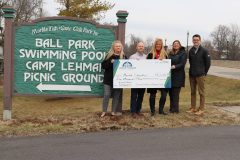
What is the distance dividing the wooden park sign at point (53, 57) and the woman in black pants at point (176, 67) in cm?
153

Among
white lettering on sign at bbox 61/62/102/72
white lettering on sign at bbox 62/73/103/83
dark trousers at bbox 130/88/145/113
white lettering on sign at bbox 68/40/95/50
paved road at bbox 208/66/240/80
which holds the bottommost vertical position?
paved road at bbox 208/66/240/80

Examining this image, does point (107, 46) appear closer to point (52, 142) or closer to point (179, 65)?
point (179, 65)

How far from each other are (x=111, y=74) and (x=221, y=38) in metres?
110

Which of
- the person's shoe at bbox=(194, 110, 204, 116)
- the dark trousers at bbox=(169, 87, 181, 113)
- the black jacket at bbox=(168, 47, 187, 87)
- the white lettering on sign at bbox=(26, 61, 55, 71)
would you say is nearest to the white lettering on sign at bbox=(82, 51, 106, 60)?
the white lettering on sign at bbox=(26, 61, 55, 71)

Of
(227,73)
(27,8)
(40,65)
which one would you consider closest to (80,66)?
(40,65)

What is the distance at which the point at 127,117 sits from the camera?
9.30 metres

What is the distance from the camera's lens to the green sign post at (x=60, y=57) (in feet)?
30.2

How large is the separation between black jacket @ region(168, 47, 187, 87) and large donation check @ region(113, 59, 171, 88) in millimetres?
192

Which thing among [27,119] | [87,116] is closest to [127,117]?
[87,116]

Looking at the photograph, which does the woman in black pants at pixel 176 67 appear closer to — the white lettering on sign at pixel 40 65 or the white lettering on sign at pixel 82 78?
the white lettering on sign at pixel 82 78

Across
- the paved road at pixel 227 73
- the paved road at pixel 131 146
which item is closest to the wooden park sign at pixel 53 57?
the paved road at pixel 131 146

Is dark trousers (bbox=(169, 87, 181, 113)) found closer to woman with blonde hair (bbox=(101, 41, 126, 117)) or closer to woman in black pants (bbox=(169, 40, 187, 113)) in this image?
woman in black pants (bbox=(169, 40, 187, 113))

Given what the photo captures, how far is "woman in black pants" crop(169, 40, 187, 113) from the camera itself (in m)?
9.62

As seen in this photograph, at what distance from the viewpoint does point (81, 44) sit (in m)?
9.38
